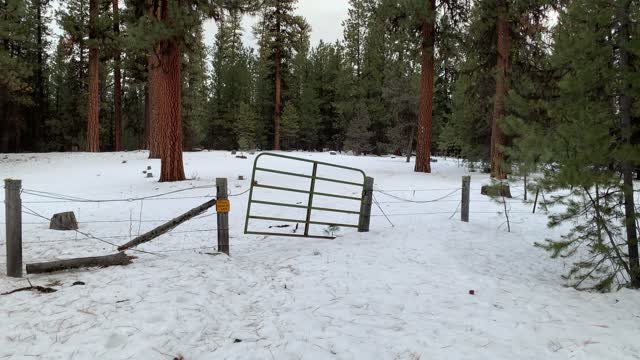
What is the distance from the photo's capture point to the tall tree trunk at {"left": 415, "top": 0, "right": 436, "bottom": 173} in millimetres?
18484

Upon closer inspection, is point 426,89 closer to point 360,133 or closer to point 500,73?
point 500,73

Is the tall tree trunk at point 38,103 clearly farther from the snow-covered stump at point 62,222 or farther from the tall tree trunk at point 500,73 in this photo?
the tall tree trunk at point 500,73

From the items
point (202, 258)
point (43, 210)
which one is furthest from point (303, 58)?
point (202, 258)

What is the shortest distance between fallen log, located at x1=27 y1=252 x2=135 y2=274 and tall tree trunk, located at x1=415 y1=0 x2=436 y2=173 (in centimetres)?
1585

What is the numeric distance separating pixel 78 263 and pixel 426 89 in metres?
16.8

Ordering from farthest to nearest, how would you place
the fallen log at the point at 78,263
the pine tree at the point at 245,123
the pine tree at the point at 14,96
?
the pine tree at the point at 245,123 → the pine tree at the point at 14,96 → the fallen log at the point at 78,263

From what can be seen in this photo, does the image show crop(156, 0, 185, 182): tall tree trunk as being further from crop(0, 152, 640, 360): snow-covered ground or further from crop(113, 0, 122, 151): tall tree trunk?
crop(113, 0, 122, 151): tall tree trunk

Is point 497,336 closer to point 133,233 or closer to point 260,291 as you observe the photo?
point 260,291

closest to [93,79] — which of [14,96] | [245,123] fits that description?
[14,96]

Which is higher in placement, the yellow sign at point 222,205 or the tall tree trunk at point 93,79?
the tall tree trunk at point 93,79

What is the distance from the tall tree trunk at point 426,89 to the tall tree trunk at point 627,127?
13074 mm

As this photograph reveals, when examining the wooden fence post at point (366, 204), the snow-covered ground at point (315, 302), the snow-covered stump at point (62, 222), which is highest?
the wooden fence post at point (366, 204)

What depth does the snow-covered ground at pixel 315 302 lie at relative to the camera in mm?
3791

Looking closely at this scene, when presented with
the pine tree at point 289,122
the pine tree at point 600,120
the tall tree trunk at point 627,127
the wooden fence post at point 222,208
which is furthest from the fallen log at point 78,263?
the pine tree at point 289,122
